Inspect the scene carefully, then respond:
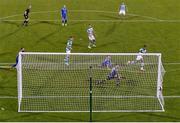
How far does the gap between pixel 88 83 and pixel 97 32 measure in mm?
10547

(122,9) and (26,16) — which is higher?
(122,9)

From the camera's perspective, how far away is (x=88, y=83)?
38281 mm

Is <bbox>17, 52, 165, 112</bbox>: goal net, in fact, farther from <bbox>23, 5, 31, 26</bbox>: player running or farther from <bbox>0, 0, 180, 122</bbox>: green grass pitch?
<bbox>23, 5, 31, 26</bbox>: player running

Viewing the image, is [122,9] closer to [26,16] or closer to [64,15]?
[64,15]

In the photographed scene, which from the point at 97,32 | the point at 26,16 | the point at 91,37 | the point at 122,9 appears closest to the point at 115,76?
the point at 91,37

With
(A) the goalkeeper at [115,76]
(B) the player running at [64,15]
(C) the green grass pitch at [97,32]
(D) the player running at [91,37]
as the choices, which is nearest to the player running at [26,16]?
(C) the green grass pitch at [97,32]

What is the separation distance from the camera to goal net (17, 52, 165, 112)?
119 ft

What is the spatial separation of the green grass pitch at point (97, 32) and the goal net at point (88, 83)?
0.72m

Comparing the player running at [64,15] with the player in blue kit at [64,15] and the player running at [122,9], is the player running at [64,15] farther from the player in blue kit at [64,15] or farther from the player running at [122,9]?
the player running at [122,9]

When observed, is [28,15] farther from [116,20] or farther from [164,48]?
[164,48]

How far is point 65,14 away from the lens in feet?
159

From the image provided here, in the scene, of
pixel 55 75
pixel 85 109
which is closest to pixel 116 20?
pixel 55 75

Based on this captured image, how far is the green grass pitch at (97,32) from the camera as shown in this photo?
1453 inches

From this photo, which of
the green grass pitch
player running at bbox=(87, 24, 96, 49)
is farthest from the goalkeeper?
player running at bbox=(87, 24, 96, 49)
